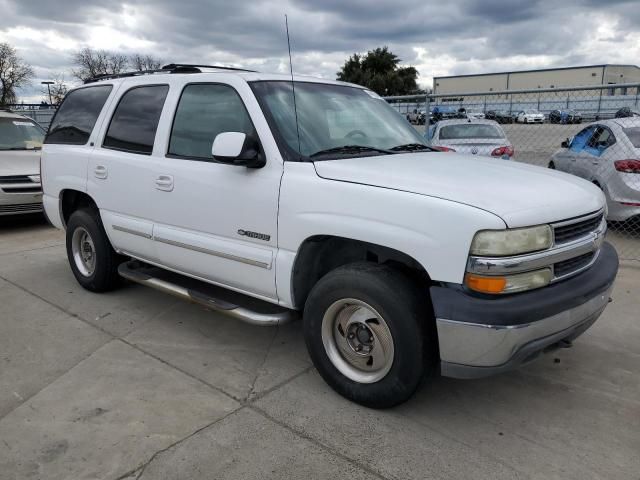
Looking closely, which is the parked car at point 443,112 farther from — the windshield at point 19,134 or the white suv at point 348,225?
the windshield at point 19,134

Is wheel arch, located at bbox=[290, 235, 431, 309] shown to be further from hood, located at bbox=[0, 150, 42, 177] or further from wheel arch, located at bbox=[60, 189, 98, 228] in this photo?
hood, located at bbox=[0, 150, 42, 177]

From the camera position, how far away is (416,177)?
2.93 meters

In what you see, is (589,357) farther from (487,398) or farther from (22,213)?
(22,213)

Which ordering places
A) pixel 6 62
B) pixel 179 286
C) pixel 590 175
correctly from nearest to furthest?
pixel 179 286
pixel 590 175
pixel 6 62

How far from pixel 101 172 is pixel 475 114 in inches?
305

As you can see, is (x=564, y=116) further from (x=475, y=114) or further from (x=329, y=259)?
(x=329, y=259)

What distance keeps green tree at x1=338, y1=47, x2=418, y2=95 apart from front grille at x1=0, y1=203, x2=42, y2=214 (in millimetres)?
64899

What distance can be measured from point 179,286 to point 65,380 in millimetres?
1055

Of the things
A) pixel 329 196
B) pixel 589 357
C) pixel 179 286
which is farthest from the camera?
pixel 179 286

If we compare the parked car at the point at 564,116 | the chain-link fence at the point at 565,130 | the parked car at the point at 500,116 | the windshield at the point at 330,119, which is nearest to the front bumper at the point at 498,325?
the windshield at the point at 330,119

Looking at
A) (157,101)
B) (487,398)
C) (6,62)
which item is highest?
(6,62)

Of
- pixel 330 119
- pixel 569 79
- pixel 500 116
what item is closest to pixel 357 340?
pixel 330 119

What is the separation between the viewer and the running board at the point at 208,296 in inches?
139

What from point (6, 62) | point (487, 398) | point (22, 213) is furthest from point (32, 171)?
point (6, 62)
